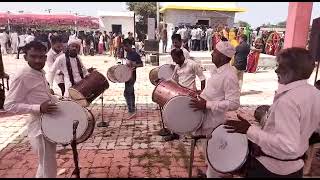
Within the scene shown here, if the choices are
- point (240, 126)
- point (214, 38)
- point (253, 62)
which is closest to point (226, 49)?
point (240, 126)

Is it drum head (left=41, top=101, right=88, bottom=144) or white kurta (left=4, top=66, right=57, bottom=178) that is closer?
white kurta (left=4, top=66, right=57, bottom=178)

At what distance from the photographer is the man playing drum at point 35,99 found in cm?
336

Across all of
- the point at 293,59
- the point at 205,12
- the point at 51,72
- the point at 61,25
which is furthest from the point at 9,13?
the point at 293,59

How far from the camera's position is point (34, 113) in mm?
3496

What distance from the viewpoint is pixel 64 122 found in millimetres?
3598

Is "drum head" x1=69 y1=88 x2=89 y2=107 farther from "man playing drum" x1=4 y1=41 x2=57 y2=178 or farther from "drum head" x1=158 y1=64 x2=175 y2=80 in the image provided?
"drum head" x1=158 y1=64 x2=175 y2=80

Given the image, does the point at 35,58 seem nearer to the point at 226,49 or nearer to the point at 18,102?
the point at 18,102

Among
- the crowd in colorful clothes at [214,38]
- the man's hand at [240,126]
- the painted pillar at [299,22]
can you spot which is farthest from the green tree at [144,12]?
the man's hand at [240,126]

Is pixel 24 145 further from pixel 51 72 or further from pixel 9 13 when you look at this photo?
pixel 9 13

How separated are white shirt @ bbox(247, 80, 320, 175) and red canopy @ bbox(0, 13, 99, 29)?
28.7m

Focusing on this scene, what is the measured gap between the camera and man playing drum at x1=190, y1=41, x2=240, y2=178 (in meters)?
3.66

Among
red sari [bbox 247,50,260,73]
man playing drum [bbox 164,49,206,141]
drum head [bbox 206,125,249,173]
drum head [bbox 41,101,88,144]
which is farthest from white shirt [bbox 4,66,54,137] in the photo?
red sari [bbox 247,50,260,73]

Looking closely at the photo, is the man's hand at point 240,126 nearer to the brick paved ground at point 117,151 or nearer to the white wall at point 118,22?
the brick paved ground at point 117,151

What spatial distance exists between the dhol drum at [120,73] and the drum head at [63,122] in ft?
10.9
